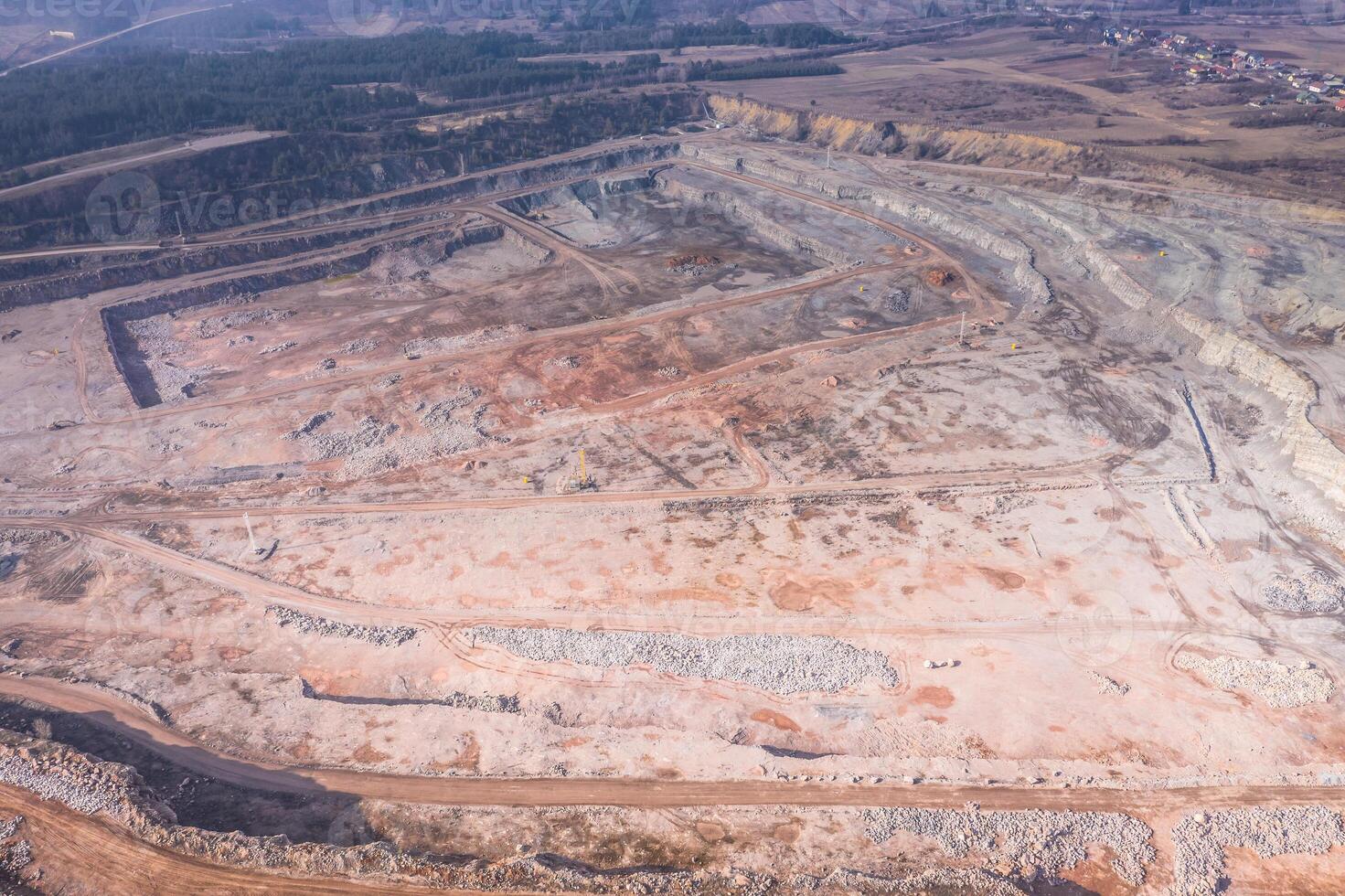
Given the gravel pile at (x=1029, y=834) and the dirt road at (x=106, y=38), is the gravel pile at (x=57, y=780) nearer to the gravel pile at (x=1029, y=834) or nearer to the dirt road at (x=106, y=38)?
the gravel pile at (x=1029, y=834)

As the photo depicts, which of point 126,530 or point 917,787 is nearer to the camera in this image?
point 917,787

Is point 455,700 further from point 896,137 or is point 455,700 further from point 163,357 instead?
point 896,137

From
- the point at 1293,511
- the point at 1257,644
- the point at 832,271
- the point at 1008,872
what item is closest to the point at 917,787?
the point at 1008,872

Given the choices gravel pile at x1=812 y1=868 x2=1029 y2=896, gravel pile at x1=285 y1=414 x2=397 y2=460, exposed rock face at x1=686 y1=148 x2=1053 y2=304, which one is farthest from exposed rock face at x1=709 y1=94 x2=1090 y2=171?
gravel pile at x1=812 y1=868 x2=1029 y2=896

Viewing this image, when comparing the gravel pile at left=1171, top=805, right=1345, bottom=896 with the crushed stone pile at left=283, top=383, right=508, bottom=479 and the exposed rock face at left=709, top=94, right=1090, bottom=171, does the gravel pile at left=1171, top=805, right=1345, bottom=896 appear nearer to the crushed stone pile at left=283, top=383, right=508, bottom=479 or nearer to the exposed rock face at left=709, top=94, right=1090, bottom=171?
the crushed stone pile at left=283, top=383, right=508, bottom=479

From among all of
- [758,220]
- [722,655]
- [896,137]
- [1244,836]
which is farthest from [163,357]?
[896,137]

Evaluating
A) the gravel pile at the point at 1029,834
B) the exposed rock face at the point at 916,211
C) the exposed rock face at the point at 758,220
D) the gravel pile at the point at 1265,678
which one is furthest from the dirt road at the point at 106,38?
the gravel pile at the point at 1265,678

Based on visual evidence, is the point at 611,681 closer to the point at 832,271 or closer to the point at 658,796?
the point at 658,796
